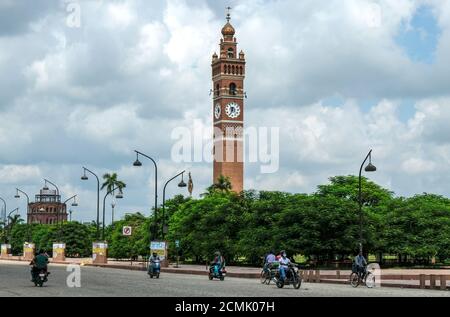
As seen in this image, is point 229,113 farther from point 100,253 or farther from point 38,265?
point 38,265

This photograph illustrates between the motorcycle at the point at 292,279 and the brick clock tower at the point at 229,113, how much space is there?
10575 centimetres

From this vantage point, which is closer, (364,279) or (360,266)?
(360,266)

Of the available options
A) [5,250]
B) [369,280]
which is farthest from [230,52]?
[369,280]

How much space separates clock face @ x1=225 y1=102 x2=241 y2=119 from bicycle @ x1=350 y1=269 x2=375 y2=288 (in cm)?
10876

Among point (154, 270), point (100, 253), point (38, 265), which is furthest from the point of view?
point (100, 253)

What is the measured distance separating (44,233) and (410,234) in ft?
313

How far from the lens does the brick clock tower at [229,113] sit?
480 feet

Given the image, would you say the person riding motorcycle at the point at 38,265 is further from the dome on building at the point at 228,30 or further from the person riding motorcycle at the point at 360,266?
the dome on building at the point at 228,30

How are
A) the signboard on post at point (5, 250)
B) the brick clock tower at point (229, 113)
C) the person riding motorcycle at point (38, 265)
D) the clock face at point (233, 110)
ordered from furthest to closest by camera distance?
the clock face at point (233, 110) → the brick clock tower at point (229, 113) → the signboard on post at point (5, 250) → the person riding motorcycle at point (38, 265)

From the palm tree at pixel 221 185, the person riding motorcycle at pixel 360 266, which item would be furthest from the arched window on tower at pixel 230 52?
the person riding motorcycle at pixel 360 266

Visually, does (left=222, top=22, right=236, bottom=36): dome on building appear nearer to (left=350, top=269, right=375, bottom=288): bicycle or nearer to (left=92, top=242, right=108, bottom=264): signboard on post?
(left=92, top=242, right=108, bottom=264): signboard on post

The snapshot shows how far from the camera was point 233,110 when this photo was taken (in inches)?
5891

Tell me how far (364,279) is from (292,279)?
4609mm
